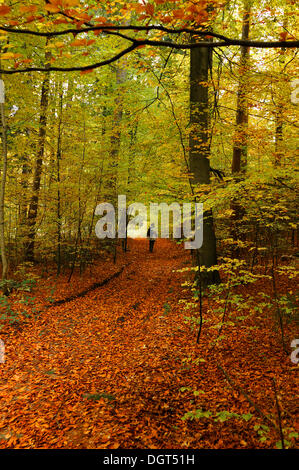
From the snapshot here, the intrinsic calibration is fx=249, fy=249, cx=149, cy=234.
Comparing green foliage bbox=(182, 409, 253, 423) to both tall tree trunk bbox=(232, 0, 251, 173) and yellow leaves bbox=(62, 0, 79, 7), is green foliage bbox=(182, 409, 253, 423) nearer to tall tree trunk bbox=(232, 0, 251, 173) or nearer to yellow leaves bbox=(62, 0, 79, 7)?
yellow leaves bbox=(62, 0, 79, 7)

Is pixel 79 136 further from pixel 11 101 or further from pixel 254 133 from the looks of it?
pixel 254 133

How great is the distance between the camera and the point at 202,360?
4.66 m

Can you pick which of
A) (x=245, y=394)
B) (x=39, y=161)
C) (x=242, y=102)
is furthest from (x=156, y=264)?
(x=245, y=394)

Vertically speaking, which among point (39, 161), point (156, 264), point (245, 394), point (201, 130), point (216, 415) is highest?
point (201, 130)

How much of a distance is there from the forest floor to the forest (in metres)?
0.03

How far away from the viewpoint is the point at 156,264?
1472 cm

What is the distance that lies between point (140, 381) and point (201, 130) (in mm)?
6556

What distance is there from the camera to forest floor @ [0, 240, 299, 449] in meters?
3.25

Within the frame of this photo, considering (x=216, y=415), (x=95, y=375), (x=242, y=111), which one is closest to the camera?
(x=216, y=415)

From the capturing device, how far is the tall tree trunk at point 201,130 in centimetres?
737

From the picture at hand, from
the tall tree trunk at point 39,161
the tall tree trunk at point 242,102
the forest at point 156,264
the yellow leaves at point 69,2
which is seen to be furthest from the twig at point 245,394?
the tall tree trunk at point 39,161

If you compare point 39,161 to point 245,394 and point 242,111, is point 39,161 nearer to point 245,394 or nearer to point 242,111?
point 242,111

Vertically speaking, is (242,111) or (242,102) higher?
(242,102)
